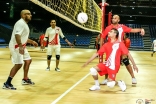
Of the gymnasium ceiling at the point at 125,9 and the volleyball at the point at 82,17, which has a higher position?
the gymnasium ceiling at the point at 125,9

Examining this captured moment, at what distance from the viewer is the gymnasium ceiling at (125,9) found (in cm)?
4500

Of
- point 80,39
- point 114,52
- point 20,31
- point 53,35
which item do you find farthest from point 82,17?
point 80,39

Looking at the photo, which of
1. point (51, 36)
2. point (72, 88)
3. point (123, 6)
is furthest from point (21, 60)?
point (123, 6)

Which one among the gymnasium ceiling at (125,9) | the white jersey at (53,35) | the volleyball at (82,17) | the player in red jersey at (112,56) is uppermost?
the gymnasium ceiling at (125,9)

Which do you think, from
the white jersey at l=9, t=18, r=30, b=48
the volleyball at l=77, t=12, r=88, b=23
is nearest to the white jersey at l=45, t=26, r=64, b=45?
the volleyball at l=77, t=12, r=88, b=23

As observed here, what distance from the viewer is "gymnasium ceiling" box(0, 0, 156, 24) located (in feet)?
148

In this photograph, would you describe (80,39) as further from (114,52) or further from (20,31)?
(20,31)

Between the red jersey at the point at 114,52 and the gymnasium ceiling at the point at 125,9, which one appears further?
the gymnasium ceiling at the point at 125,9

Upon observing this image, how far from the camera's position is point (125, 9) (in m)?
46.4

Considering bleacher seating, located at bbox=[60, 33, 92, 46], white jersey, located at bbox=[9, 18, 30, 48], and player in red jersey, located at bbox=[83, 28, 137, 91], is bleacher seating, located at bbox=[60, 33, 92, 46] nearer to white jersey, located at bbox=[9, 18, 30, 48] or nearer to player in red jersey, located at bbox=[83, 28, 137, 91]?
white jersey, located at bbox=[9, 18, 30, 48]

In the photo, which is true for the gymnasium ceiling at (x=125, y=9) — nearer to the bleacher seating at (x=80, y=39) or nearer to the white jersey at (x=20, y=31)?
the bleacher seating at (x=80, y=39)

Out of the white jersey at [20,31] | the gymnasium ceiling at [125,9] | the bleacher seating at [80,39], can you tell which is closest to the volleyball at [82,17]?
the white jersey at [20,31]

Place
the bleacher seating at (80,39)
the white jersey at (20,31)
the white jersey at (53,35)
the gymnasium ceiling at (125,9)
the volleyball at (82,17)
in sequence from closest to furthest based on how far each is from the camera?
the white jersey at (20,31)
the white jersey at (53,35)
the volleyball at (82,17)
the bleacher seating at (80,39)
the gymnasium ceiling at (125,9)

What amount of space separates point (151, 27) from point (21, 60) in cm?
4383
